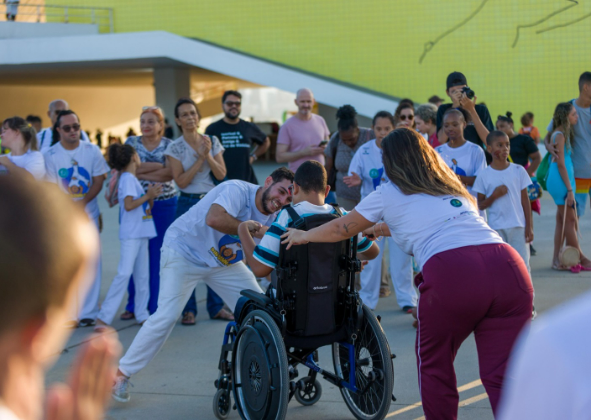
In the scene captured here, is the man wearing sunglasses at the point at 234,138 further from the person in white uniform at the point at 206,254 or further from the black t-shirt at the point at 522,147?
the black t-shirt at the point at 522,147

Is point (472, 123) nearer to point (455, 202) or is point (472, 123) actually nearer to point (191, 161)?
point (191, 161)

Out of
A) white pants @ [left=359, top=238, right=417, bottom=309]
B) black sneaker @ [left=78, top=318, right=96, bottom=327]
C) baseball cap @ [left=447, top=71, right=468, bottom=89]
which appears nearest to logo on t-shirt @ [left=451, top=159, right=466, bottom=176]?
baseball cap @ [left=447, top=71, right=468, bottom=89]

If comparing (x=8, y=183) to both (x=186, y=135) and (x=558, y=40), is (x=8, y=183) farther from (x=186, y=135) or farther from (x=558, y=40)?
(x=558, y=40)

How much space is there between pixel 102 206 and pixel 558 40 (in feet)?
35.9

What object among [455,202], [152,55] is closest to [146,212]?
[455,202]

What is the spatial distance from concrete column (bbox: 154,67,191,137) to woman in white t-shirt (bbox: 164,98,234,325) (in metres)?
15.2

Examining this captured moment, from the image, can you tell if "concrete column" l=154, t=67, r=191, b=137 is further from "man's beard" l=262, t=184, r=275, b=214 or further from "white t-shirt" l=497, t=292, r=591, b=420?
"white t-shirt" l=497, t=292, r=591, b=420

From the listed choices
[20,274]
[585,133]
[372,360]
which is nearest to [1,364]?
[20,274]

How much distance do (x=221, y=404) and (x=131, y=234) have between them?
90.8 inches

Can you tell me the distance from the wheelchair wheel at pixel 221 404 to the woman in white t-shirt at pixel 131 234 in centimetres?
211

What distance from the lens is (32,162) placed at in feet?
18.9

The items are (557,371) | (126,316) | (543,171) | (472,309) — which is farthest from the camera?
(543,171)

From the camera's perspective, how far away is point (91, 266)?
1145mm

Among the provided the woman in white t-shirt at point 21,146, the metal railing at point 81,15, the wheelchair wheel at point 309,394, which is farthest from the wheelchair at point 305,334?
the metal railing at point 81,15
